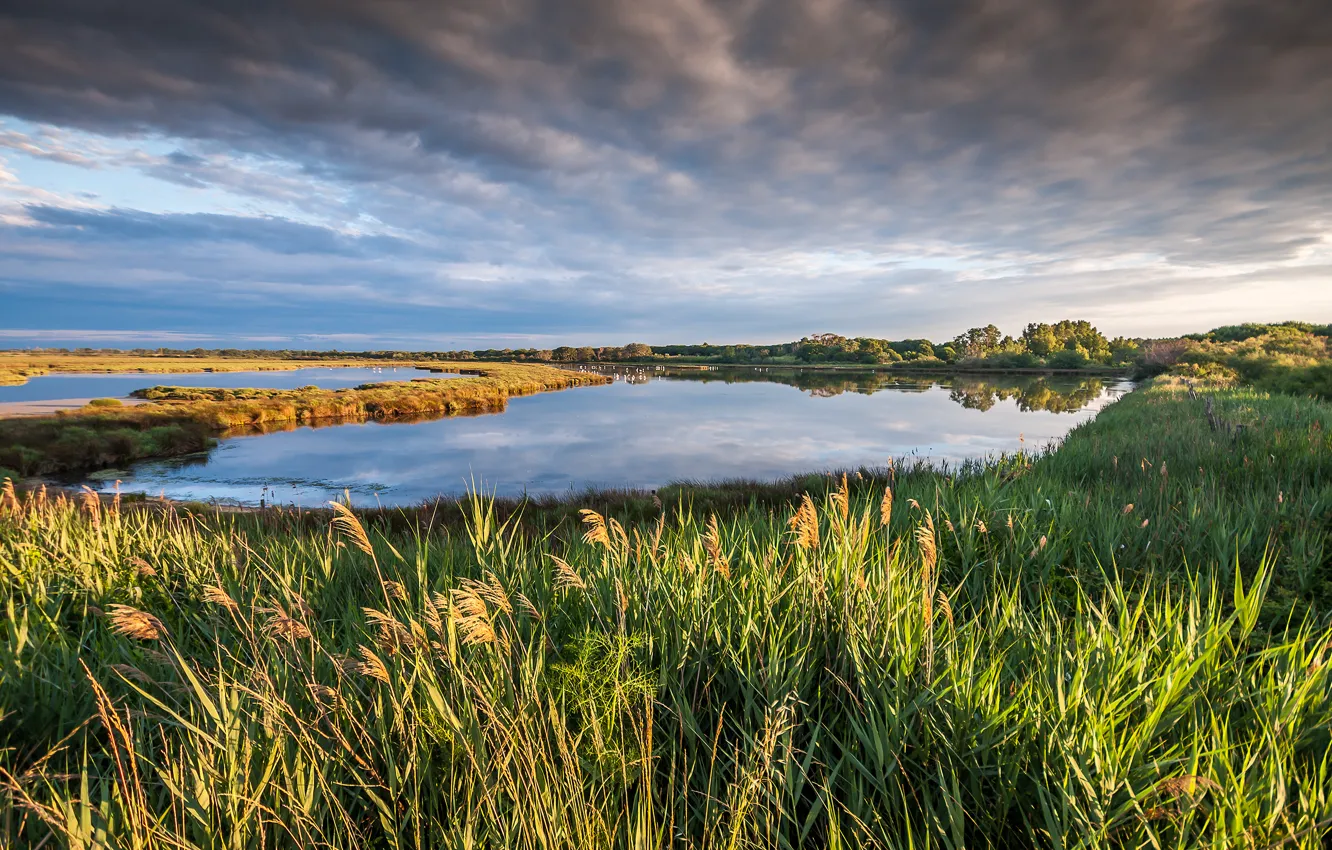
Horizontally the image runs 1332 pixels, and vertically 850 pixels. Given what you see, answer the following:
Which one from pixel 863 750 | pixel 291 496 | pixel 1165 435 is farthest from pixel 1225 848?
pixel 291 496

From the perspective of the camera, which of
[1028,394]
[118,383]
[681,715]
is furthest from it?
[118,383]

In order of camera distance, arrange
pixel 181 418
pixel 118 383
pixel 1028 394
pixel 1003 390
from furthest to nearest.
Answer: pixel 118 383 → pixel 1003 390 → pixel 1028 394 → pixel 181 418

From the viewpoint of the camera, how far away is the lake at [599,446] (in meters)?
27.2

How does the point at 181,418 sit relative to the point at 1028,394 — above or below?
above

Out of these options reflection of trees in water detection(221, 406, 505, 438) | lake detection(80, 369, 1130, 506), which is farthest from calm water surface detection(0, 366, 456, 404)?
lake detection(80, 369, 1130, 506)

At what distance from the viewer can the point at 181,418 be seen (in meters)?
38.6

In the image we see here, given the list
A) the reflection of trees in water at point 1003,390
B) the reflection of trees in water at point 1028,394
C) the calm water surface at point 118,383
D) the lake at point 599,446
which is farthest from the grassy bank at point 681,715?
the calm water surface at point 118,383

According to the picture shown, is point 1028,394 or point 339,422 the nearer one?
point 339,422

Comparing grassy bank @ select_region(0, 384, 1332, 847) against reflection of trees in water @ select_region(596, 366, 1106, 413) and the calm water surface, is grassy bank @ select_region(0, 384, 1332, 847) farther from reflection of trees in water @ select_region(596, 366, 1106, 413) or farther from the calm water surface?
the calm water surface

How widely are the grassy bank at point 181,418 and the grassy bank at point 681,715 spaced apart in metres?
32.2

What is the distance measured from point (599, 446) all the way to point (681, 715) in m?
37.6

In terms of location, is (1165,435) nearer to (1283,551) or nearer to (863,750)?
(1283,551)

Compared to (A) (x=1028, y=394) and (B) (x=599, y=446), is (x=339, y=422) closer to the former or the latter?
(B) (x=599, y=446)

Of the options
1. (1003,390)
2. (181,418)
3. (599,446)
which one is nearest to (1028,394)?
(1003,390)
